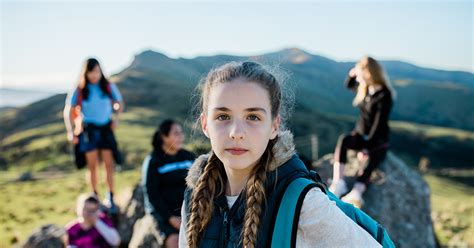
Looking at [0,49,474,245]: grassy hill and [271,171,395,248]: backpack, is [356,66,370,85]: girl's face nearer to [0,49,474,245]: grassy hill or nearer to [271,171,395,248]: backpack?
[0,49,474,245]: grassy hill

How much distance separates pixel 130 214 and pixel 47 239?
132 cm

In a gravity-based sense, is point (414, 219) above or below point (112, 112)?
below

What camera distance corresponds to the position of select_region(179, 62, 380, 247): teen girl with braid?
204 cm

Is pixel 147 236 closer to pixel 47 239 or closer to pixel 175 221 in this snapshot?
pixel 175 221

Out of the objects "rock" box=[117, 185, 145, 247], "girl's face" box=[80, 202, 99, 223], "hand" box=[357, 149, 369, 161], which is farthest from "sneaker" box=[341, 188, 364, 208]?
"girl's face" box=[80, 202, 99, 223]

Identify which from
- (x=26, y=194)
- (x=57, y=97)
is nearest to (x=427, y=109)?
(x=57, y=97)

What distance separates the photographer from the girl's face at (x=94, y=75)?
6.98m

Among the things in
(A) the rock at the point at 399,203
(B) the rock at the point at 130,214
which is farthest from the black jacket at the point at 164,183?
(A) the rock at the point at 399,203

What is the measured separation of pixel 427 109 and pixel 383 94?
6733 inches

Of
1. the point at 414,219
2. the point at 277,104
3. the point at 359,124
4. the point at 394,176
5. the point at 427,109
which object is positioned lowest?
the point at 427,109

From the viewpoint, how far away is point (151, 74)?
107312 millimetres

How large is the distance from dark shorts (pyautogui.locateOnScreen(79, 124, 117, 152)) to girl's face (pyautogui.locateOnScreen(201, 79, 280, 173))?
5315mm

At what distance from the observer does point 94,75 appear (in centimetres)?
702

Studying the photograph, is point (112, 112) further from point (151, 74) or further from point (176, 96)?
→ point (151, 74)
